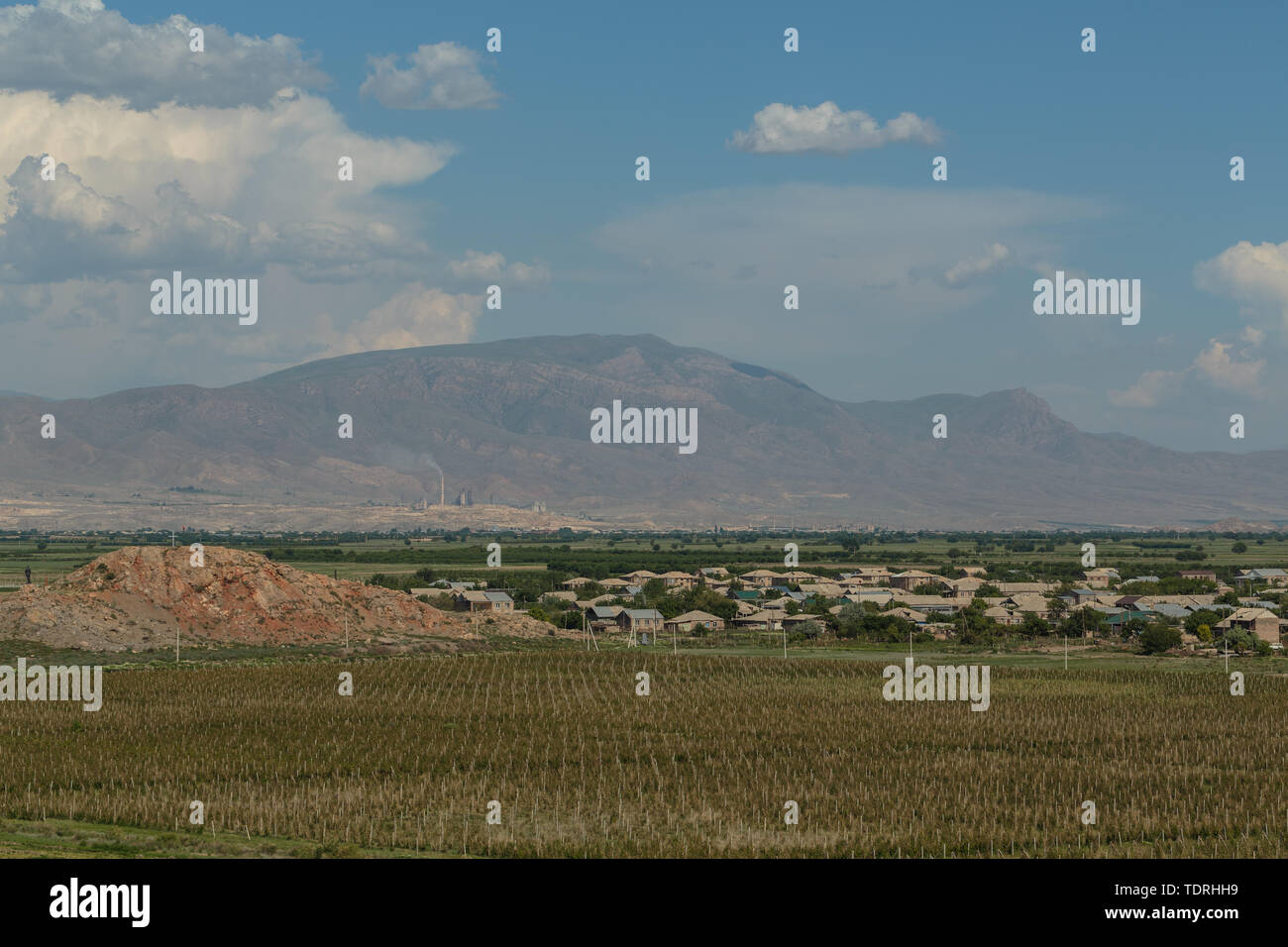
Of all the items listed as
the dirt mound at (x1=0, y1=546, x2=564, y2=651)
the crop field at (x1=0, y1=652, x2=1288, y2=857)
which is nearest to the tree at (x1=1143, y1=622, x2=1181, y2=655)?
the crop field at (x1=0, y1=652, x2=1288, y2=857)

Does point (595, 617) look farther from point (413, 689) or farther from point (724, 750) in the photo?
point (724, 750)

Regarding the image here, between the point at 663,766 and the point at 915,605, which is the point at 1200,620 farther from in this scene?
the point at 663,766

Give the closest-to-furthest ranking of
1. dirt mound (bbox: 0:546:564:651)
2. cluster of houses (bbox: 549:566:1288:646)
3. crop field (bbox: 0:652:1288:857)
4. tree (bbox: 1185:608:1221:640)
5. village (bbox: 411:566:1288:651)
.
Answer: crop field (bbox: 0:652:1288:857) < dirt mound (bbox: 0:546:564:651) < tree (bbox: 1185:608:1221:640) < village (bbox: 411:566:1288:651) < cluster of houses (bbox: 549:566:1288:646)

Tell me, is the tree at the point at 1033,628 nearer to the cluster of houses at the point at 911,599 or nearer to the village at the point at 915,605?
the village at the point at 915,605

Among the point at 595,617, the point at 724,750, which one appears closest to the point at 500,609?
the point at 595,617

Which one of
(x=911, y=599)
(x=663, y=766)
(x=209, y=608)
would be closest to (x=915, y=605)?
(x=911, y=599)

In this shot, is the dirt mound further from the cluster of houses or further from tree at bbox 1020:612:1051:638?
tree at bbox 1020:612:1051:638

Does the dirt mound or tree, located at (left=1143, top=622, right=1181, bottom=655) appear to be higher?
the dirt mound
